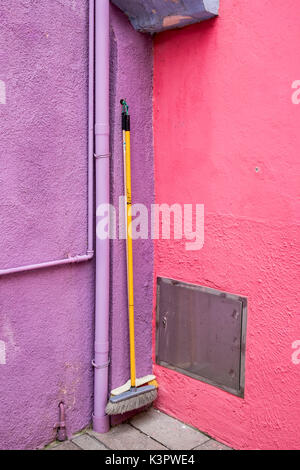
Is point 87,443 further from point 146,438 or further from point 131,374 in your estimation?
point 131,374

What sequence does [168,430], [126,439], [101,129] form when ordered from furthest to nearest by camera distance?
1. [168,430]
2. [126,439]
3. [101,129]

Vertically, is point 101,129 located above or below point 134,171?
above

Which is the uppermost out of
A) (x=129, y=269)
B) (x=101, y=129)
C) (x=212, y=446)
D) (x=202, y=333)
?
(x=101, y=129)

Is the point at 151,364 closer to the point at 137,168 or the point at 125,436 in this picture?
the point at 125,436

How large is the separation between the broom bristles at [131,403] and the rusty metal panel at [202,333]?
0.23 m

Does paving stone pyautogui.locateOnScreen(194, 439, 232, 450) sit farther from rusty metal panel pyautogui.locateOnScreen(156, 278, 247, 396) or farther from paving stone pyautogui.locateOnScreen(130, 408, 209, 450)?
rusty metal panel pyautogui.locateOnScreen(156, 278, 247, 396)

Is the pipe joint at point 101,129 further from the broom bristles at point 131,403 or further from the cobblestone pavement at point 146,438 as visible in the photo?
the cobblestone pavement at point 146,438

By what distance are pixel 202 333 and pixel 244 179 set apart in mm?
982

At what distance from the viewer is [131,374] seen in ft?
9.55

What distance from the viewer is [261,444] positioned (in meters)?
2.55

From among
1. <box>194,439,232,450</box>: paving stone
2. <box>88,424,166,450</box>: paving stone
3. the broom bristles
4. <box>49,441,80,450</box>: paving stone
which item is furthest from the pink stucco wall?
<box>49,441,80,450</box>: paving stone

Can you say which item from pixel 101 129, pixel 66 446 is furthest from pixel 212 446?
pixel 101 129
